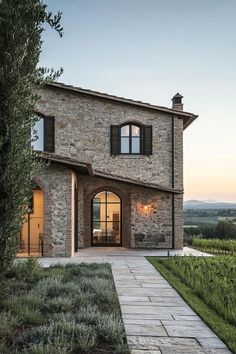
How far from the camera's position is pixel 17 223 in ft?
17.9

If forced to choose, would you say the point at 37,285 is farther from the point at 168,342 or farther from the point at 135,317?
the point at 168,342

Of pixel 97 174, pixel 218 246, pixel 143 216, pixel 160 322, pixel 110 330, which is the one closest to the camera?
pixel 110 330

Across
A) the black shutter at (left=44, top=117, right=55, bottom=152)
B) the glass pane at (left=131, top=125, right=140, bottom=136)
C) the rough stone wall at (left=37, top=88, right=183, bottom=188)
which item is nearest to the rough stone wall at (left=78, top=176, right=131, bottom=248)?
Answer: the rough stone wall at (left=37, top=88, right=183, bottom=188)

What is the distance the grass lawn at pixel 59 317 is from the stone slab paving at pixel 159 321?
0.75 ft

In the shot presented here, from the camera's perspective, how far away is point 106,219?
17.5m

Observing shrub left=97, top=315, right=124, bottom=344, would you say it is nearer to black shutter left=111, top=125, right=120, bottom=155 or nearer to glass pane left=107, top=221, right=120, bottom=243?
black shutter left=111, top=125, right=120, bottom=155

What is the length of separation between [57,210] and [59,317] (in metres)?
8.04

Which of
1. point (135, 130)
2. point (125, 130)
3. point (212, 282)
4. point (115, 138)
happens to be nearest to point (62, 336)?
point (212, 282)

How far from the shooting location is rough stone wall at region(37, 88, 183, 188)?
1678cm

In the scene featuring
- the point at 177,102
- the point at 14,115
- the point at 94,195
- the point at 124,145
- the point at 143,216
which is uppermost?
the point at 177,102

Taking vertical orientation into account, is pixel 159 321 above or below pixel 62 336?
below

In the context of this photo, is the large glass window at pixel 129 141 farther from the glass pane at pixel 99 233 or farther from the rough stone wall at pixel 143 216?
the glass pane at pixel 99 233

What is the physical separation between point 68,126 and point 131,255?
628 centimetres

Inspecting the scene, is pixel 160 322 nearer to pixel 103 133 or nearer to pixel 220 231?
pixel 103 133
